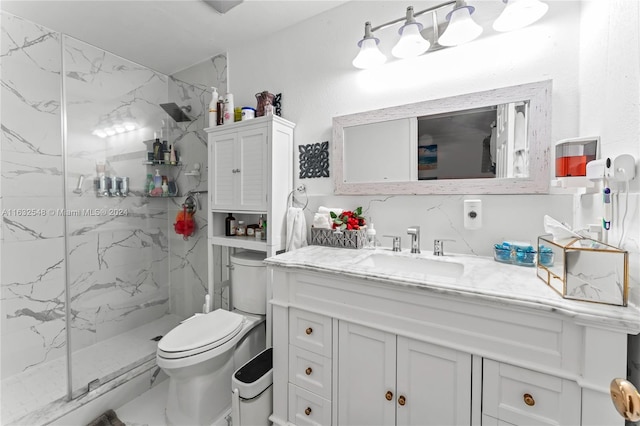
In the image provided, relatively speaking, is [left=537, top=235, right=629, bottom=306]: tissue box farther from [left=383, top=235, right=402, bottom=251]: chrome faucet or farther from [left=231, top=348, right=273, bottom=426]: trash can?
[left=231, top=348, right=273, bottom=426]: trash can

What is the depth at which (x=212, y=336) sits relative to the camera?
4.88 ft

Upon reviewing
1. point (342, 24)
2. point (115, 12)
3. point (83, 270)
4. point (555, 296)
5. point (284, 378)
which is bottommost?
point (284, 378)

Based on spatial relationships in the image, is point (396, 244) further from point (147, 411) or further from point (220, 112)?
point (147, 411)

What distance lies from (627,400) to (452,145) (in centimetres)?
114

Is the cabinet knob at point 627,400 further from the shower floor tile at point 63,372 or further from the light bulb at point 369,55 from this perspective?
the shower floor tile at point 63,372

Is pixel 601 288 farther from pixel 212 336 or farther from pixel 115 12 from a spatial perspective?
pixel 115 12

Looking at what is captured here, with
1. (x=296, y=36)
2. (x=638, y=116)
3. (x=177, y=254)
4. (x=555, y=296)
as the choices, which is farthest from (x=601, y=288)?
(x=177, y=254)

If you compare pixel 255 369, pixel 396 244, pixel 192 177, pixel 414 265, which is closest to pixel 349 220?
pixel 396 244

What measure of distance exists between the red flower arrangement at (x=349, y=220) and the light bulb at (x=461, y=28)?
96 cm

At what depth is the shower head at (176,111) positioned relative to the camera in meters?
2.38

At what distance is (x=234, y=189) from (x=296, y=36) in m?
1.17

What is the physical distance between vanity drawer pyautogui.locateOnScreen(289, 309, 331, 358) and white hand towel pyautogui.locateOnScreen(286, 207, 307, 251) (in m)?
0.52

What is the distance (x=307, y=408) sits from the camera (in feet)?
3.94

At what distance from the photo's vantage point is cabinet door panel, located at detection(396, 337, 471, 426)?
89 cm
